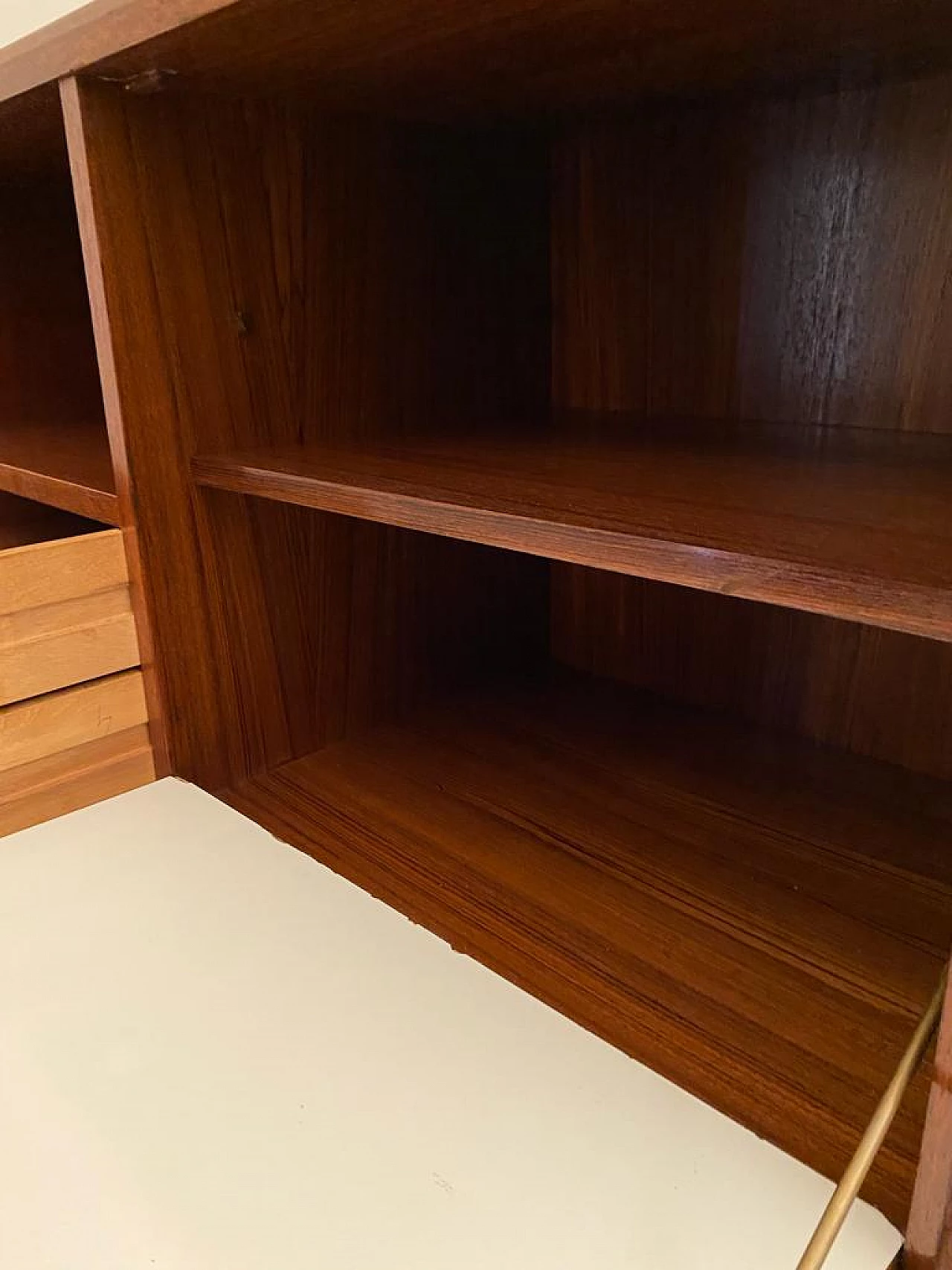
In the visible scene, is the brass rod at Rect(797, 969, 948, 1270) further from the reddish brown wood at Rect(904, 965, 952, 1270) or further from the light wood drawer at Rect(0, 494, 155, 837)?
the light wood drawer at Rect(0, 494, 155, 837)

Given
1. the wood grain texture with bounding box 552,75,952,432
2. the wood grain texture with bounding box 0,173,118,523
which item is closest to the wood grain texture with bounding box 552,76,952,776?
the wood grain texture with bounding box 552,75,952,432

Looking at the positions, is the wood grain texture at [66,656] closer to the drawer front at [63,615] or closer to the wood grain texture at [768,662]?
the drawer front at [63,615]

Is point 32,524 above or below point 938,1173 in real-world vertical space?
above

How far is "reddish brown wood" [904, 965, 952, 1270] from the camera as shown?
35cm

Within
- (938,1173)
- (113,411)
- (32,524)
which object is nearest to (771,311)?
(113,411)

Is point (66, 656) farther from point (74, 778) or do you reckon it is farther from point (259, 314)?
point (259, 314)

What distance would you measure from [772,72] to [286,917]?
636 millimetres

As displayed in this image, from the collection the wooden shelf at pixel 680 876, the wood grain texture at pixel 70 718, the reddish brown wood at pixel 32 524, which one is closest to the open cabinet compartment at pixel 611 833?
the wooden shelf at pixel 680 876

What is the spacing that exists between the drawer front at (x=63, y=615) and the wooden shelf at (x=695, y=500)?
3.7 inches

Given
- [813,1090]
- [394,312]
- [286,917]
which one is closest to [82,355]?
[394,312]

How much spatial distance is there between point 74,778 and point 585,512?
0.44 meters

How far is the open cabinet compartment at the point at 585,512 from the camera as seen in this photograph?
529mm

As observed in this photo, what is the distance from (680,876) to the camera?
0.64 meters

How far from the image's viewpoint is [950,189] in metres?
0.63
